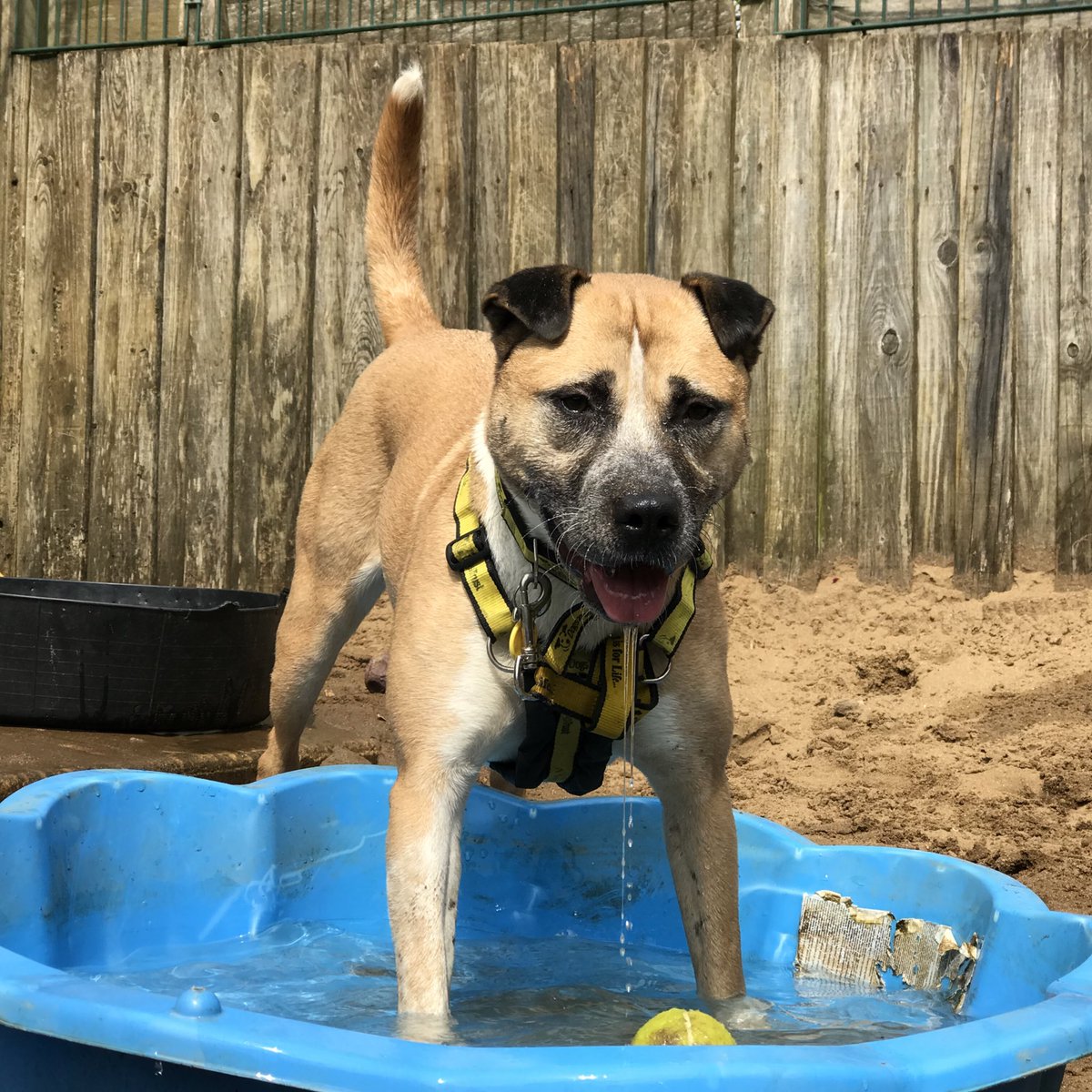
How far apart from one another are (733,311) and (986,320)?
3307 millimetres

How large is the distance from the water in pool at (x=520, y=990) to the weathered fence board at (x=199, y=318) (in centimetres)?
346

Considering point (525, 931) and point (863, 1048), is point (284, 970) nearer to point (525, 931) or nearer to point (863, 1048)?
point (525, 931)

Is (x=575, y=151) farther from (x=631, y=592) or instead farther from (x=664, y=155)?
(x=631, y=592)

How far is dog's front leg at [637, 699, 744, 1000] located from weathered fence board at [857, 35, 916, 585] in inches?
128

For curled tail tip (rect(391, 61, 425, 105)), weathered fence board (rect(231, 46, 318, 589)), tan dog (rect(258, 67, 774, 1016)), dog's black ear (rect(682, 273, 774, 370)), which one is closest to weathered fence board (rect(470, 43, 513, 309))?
weathered fence board (rect(231, 46, 318, 589))

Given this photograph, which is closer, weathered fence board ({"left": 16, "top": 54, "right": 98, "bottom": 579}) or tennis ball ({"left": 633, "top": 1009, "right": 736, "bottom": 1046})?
tennis ball ({"left": 633, "top": 1009, "right": 736, "bottom": 1046})

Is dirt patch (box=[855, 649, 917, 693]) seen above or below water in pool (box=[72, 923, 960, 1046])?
above

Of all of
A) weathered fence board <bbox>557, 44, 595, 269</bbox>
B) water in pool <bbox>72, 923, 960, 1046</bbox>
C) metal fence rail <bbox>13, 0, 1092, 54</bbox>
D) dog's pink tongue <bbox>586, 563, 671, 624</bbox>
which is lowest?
water in pool <bbox>72, 923, 960, 1046</bbox>

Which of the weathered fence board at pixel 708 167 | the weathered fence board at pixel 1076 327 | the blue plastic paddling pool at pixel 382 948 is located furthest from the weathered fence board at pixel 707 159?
the blue plastic paddling pool at pixel 382 948

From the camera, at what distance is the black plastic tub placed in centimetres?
515

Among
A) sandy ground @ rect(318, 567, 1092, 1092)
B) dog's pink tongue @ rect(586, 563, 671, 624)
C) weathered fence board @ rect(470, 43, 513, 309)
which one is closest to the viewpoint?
dog's pink tongue @ rect(586, 563, 671, 624)

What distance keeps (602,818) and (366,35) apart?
682 centimetres

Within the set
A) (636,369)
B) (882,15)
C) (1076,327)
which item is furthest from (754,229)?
(636,369)

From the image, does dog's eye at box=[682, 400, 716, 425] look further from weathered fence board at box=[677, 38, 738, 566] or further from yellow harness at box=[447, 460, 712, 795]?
weathered fence board at box=[677, 38, 738, 566]
